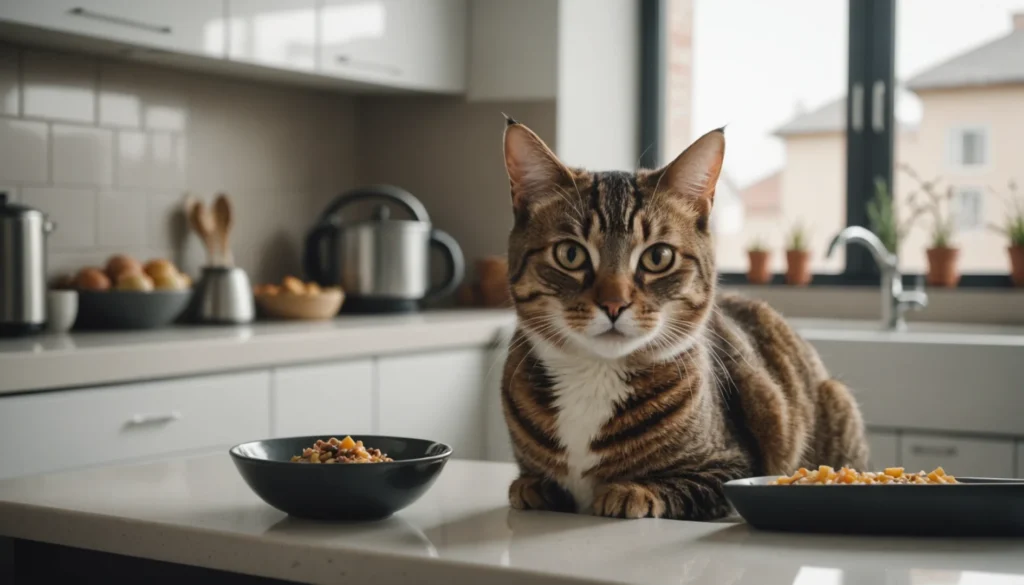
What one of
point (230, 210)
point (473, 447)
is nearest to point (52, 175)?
point (230, 210)

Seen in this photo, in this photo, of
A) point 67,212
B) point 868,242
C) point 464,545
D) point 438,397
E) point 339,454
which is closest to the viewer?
point 464,545

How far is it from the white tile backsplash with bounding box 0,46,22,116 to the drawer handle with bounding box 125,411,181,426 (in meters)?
0.97

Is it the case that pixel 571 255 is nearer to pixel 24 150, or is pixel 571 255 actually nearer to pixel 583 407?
pixel 583 407

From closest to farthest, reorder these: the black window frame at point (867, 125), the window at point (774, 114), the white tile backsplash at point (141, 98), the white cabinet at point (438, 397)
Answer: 1. the white cabinet at point (438, 397)
2. the white tile backsplash at point (141, 98)
3. the black window frame at point (867, 125)
4. the window at point (774, 114)

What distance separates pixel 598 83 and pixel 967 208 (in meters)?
1.22

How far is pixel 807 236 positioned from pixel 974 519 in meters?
2.89

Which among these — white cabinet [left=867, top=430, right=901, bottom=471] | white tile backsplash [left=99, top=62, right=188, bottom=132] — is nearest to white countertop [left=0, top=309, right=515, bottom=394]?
white tile backsplash [left=99, top=62, right=188, bottom=132]

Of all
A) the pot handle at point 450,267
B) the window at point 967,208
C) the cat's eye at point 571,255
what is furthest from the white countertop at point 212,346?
the window at point 967,208

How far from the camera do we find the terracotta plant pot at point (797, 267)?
3.78m

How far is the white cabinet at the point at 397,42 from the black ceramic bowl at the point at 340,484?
2.37 meters

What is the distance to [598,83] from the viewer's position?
3.88 m

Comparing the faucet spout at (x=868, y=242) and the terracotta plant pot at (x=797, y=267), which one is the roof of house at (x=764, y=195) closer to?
the terracotta plant pot at (x=797, y=267)

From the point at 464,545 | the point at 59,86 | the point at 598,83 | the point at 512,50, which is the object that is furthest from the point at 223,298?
the point at 464,545

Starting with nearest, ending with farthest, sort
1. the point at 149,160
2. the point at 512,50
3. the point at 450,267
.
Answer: the point at 149,160, the point at 450,267, the point at 512,50
